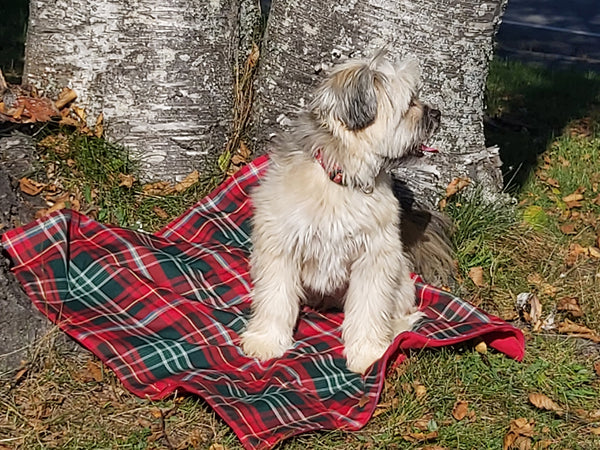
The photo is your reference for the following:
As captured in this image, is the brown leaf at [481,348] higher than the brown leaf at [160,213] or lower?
higher

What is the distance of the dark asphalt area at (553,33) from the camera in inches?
484

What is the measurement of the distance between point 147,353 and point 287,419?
0.79 m

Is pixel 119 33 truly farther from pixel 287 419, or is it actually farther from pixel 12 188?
pixel 287 419

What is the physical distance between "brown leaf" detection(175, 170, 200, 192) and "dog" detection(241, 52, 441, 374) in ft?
3.79

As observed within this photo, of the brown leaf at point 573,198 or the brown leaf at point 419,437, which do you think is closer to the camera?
the brown leaf at point 419,437

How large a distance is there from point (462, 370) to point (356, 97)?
143cm

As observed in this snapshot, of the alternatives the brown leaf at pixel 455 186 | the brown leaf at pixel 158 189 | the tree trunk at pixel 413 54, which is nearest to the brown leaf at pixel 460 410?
the tree trunk at pixel 413 54

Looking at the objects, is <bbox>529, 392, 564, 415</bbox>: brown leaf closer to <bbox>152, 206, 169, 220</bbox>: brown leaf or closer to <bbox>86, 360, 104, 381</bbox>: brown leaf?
<bbox>86, 360, 104, 381</bbox>: brown leaf

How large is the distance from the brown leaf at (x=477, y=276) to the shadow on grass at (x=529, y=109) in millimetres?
1367

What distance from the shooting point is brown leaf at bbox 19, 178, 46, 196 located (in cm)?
526

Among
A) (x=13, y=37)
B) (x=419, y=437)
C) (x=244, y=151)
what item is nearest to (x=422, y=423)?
(x=419, y=437)

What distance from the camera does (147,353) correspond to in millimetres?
4352

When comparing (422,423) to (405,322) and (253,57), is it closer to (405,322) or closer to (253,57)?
(405,322)

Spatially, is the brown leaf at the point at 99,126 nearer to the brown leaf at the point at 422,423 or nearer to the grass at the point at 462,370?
the grass at the point at 462,370
